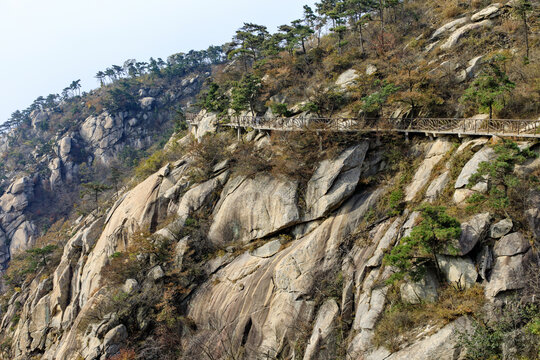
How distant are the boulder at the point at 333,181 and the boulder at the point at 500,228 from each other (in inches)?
323

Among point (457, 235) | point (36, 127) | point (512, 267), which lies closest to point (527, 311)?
point (512, 267)

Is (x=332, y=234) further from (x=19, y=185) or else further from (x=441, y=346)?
(x=19, y=185)

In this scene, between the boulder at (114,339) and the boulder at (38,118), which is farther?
the boulder at (38,118)

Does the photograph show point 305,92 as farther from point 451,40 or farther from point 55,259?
point 55,259

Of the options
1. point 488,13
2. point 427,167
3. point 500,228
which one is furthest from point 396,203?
point 488,13

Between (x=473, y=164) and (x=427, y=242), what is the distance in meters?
5.92

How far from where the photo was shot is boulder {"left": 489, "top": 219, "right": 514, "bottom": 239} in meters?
12.7

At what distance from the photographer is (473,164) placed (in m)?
16.0

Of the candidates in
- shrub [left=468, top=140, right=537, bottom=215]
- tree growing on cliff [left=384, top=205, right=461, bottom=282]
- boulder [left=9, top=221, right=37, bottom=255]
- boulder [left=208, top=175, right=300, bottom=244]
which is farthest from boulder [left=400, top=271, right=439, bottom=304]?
boulder [left=9, top=221, right=37, bottom=255]

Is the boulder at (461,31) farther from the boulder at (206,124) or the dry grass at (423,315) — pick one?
the boulder at (206,124)

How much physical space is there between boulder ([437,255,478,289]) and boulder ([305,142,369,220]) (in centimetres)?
753

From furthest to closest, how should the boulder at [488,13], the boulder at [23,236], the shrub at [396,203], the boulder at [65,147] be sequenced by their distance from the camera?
1. the boulder at [65,147]
2. the boulder at [23,236]
3. the boulder at [488,13]
4. the shrub at [396,203]

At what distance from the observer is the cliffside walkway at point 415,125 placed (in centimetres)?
1691

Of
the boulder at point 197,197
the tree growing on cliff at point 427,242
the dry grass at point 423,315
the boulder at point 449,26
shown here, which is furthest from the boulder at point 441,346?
the boulder at point 449,26
